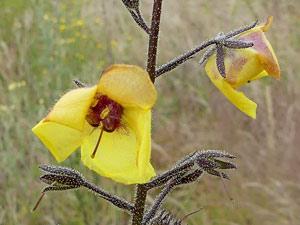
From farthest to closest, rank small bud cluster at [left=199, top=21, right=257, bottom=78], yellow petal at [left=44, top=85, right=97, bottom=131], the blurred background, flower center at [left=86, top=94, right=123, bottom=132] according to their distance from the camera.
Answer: the blurred background < small bud cluster at [left=199, top=21, right=257, bottom=78] < flower center at [left=86, top=94, right=123, bottom=132] < yellow petal at [left=44, top=85, right=97, bottom=131]

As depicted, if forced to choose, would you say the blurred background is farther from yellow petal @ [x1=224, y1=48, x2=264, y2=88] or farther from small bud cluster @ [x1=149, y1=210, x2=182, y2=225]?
yellow petal @ [x1=224, y1=48, x2=264, y2=88]

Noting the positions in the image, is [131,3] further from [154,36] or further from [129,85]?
[129,85]

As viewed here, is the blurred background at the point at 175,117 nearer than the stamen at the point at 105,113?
No

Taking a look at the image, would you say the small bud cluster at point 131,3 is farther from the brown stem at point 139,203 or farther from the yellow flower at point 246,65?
the brown stem at point 139,203

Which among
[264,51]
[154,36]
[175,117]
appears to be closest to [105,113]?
[154,36]

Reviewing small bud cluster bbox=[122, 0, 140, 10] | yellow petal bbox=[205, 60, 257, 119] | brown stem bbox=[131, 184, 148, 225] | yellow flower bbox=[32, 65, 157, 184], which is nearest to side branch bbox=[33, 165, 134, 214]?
brown stem bbox=[131, 184, 148, 225]

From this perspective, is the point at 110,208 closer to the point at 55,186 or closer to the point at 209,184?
the point at 209,184

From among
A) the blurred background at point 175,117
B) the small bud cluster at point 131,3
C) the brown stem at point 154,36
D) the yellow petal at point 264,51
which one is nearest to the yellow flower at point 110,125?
the brown stem at point 154,36
